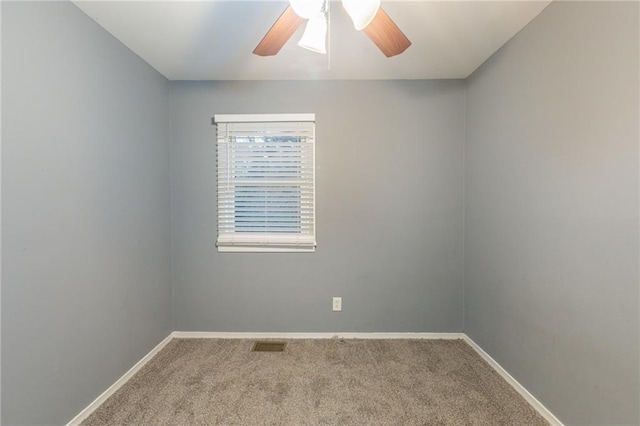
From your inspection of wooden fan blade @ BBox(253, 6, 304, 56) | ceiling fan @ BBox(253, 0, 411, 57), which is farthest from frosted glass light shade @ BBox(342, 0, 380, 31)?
wooden fan blade @ BBox(253, 6, 304, 56)

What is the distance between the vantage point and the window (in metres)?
2.29

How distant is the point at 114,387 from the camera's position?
66.3 inches

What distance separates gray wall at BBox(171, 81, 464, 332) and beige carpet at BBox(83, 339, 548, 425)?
28 cm

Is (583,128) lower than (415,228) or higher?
higher

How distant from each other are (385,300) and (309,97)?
198 cm

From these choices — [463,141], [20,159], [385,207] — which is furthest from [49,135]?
[463,141]

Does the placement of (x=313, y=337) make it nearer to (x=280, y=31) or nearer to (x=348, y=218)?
(x=348, y=218)

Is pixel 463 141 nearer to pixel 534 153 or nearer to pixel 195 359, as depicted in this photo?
pixel 534 153

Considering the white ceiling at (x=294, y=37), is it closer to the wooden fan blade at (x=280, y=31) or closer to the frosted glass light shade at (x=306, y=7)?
the wooden fan blade at (x=280, y=31)

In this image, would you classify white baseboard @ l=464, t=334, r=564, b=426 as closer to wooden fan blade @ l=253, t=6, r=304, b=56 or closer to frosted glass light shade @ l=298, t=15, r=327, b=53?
frosted glass light shade @ l=298, t=15, r=327, b=53

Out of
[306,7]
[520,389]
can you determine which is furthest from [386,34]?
[520,389]

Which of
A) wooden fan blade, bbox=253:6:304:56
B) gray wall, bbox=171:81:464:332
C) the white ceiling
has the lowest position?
gray wall, bbox=171:81:464:332

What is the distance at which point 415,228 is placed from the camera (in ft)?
7.62

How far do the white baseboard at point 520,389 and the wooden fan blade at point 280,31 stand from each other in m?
2.51
